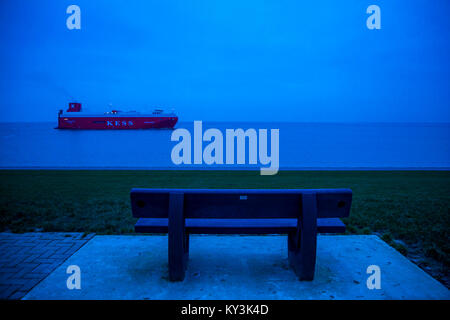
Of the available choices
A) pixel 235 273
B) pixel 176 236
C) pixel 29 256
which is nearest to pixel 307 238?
pixel 235 273

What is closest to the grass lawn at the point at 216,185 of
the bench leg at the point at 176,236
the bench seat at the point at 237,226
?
the bench seat at the point at 237,226

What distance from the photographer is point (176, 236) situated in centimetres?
274

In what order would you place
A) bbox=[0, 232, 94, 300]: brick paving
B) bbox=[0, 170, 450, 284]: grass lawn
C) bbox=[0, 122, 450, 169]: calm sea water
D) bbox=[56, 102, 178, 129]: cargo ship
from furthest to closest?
bbox=[56, 102, 178, 129]: cargo ship
bbox=[0, 122, 450, 169]: calm sea water
bbox=[0, 170, 450, 284]: grass lawn
bbox=[0, 232, 94, 300]: brick paving

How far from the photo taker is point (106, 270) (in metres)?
3.03

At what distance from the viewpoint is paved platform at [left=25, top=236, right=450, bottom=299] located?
2.60 m

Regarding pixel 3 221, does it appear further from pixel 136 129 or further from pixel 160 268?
pixel 136 129

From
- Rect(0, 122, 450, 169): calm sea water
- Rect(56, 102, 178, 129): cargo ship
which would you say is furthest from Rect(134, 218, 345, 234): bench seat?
Rect(56, 102, 178, 129): cargo ship

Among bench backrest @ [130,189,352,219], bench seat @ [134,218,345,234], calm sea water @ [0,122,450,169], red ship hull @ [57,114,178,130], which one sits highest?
red ship hull @ [57,114,178,130]

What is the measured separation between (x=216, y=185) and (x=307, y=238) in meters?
5.32

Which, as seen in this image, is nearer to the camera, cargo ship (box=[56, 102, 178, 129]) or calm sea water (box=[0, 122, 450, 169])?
calm sea water (box=[0, 122, 450, 169])

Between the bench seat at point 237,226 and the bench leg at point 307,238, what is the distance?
0.12m

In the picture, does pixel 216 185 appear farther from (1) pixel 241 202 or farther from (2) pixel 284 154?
(2) pixel 284 154

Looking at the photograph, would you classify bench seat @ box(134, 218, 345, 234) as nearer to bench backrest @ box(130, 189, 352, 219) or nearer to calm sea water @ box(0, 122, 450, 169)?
bench backrest @ box(130, 189, 352, 219)

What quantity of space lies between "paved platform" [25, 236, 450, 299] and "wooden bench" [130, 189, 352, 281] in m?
0.22
